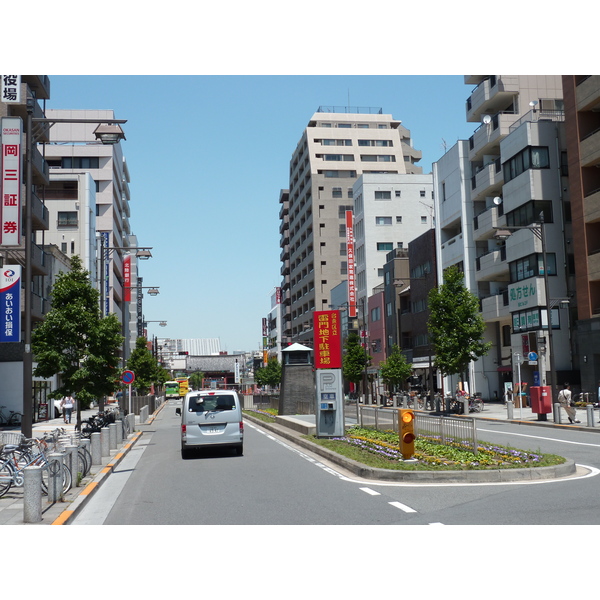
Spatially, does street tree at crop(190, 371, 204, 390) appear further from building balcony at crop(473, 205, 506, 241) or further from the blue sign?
the blue sign

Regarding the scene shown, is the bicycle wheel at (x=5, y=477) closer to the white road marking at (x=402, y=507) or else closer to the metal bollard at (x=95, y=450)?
the metal bollard at (x=95, y=450)

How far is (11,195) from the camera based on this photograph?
2709 cm

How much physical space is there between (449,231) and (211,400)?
4665 centimetres

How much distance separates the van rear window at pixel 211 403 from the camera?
2058 centimetres

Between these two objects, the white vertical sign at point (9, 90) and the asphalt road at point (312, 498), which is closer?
the asphalt road at point (312, 498)

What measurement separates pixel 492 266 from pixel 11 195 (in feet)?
119

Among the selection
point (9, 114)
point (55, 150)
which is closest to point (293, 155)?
point (55, 150)

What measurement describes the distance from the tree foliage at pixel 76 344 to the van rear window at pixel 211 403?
6.14m

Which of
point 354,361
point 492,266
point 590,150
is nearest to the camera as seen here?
point 590,150

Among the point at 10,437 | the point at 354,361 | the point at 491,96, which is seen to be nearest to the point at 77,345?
the point at 10,437

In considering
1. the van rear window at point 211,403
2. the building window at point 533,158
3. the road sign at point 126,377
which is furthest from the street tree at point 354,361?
the van rear window at point 211,403

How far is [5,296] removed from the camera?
3055 centimetres

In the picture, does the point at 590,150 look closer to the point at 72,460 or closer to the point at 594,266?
the point at 594,266
